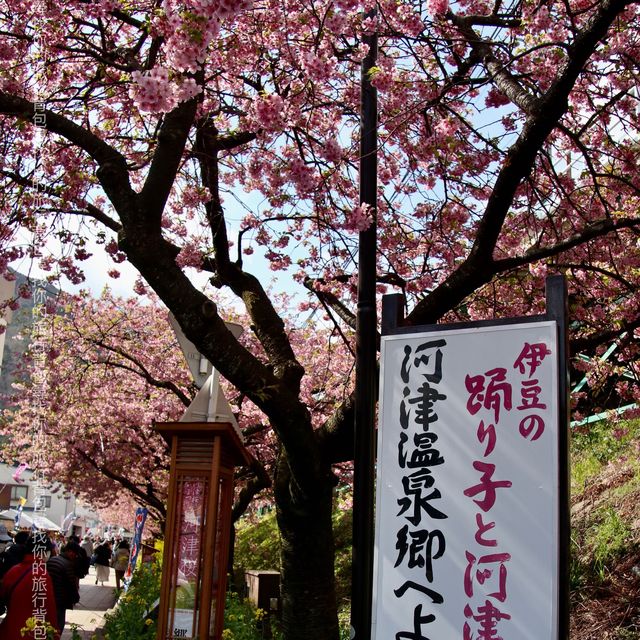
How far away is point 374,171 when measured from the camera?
5.67 metres

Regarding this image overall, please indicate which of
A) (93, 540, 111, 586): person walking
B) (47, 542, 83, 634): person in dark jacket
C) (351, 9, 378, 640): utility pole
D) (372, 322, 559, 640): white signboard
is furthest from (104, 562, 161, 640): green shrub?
(93, 540, 111, 586): person walking

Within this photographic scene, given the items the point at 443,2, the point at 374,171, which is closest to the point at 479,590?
the point at 374,171

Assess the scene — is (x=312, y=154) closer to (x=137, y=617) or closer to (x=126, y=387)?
(x=137, y=617)

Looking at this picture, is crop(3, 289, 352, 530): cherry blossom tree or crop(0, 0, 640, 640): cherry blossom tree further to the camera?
crop(3, 289, 352, 530): cherry blossom tree

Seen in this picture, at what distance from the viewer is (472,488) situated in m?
3.82

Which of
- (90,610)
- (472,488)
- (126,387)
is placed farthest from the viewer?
(126,387)

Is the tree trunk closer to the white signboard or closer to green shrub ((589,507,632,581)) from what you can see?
the white signboard

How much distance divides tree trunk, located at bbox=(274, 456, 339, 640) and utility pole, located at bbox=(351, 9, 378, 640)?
121cm

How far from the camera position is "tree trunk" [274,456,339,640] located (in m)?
6.11

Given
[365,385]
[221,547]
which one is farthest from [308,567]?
[365,385]

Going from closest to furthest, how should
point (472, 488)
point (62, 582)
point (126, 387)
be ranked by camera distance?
point (472, 488), point (62, 582), point (126, 387)

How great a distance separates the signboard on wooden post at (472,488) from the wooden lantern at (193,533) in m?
2.03

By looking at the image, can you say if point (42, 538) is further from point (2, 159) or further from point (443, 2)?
point (443, 2)

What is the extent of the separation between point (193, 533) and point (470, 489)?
2832 millimetres
